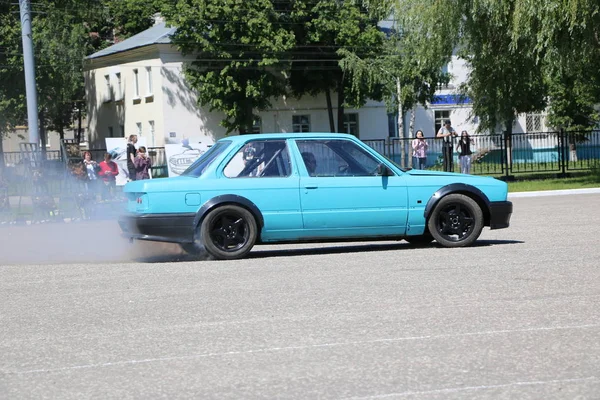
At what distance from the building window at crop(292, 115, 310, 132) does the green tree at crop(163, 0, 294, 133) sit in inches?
202

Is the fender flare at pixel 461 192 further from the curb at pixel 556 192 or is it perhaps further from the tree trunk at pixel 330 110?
the tree trunk at pixel 330 110

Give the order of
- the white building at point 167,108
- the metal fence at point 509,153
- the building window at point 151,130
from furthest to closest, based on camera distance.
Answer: the building window at point 151,130 → the white building at point 167,108 → the metal fence at point 509,153

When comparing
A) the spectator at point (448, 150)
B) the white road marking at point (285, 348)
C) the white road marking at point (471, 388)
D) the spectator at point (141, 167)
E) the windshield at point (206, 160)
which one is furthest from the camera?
the spectator at point (448, 150)

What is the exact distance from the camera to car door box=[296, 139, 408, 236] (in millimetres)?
12430

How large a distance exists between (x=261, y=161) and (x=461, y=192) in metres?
2.59

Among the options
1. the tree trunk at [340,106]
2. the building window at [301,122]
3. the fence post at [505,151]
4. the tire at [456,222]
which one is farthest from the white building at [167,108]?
the tire at [456,222]

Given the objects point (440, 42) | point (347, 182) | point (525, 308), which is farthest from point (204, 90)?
point (525, 308)

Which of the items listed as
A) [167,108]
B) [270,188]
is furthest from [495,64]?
[167,108]

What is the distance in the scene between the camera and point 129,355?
6.67 metres

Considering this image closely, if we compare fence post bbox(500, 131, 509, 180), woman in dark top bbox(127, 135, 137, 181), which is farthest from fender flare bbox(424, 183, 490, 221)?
fence post bbox(500, 131, 509, 180)

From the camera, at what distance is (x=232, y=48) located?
53.6 m

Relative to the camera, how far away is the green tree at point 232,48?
52.9 meters

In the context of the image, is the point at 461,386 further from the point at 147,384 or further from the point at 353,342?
the point at 147,384

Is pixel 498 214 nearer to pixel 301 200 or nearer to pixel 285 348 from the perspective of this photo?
pixel 301 200
